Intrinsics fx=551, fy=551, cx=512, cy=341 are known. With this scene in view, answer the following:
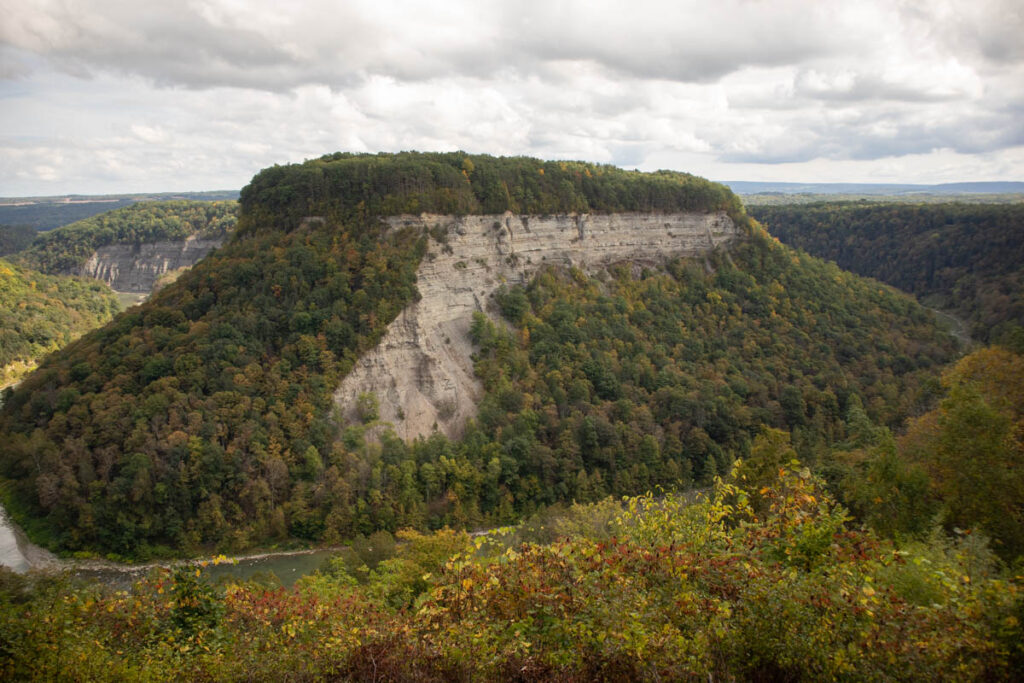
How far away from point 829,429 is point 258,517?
41.8 meters

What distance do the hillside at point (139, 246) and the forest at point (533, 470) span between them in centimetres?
6001

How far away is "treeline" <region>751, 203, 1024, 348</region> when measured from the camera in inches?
2579

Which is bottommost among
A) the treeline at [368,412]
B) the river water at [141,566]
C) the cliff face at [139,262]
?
the river water at [141,566]

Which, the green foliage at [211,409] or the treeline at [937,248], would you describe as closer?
the green foliage at [211,409]

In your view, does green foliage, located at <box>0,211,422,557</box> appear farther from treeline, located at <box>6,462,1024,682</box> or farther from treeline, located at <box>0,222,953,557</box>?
treeline, located at <box>6,462,1024,682</box>

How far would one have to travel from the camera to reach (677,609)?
8531 mm

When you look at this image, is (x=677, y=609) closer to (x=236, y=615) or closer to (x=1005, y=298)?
(x=236, y=615)

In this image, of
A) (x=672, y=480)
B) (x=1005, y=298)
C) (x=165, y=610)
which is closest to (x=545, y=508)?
(x=672, y=480)

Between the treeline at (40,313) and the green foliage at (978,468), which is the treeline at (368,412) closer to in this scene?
the green foliage at (978,468)

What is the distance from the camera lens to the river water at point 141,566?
32.2 meters

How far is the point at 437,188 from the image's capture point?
45.0 m

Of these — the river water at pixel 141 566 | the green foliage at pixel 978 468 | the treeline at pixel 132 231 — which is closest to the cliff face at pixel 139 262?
the treeline at pixel 132 231

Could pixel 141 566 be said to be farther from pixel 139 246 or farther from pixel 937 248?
pixel 937 248

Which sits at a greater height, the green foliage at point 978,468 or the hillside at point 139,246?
the hillside at point 139,246
